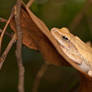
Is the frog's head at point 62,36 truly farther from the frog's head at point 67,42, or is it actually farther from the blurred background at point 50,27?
the blurred background at point 50,27

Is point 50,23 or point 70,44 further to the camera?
point 50,23

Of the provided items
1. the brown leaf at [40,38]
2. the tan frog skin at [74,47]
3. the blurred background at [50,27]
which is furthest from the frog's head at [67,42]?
the brown leaf at [40,38]

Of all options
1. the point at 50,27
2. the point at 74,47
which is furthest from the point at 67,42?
the point at 50,27

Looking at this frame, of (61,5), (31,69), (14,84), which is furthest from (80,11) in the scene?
(14,84)

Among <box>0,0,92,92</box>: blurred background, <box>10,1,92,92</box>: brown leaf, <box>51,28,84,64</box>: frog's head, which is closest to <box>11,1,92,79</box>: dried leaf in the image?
<box>10,1,92,92</box>: brown leaf

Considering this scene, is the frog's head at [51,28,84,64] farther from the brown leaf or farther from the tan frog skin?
the brown leaf

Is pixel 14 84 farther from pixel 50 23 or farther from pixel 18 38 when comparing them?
pixel 18 38

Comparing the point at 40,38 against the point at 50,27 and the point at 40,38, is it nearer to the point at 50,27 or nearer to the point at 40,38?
the point at 40,38
